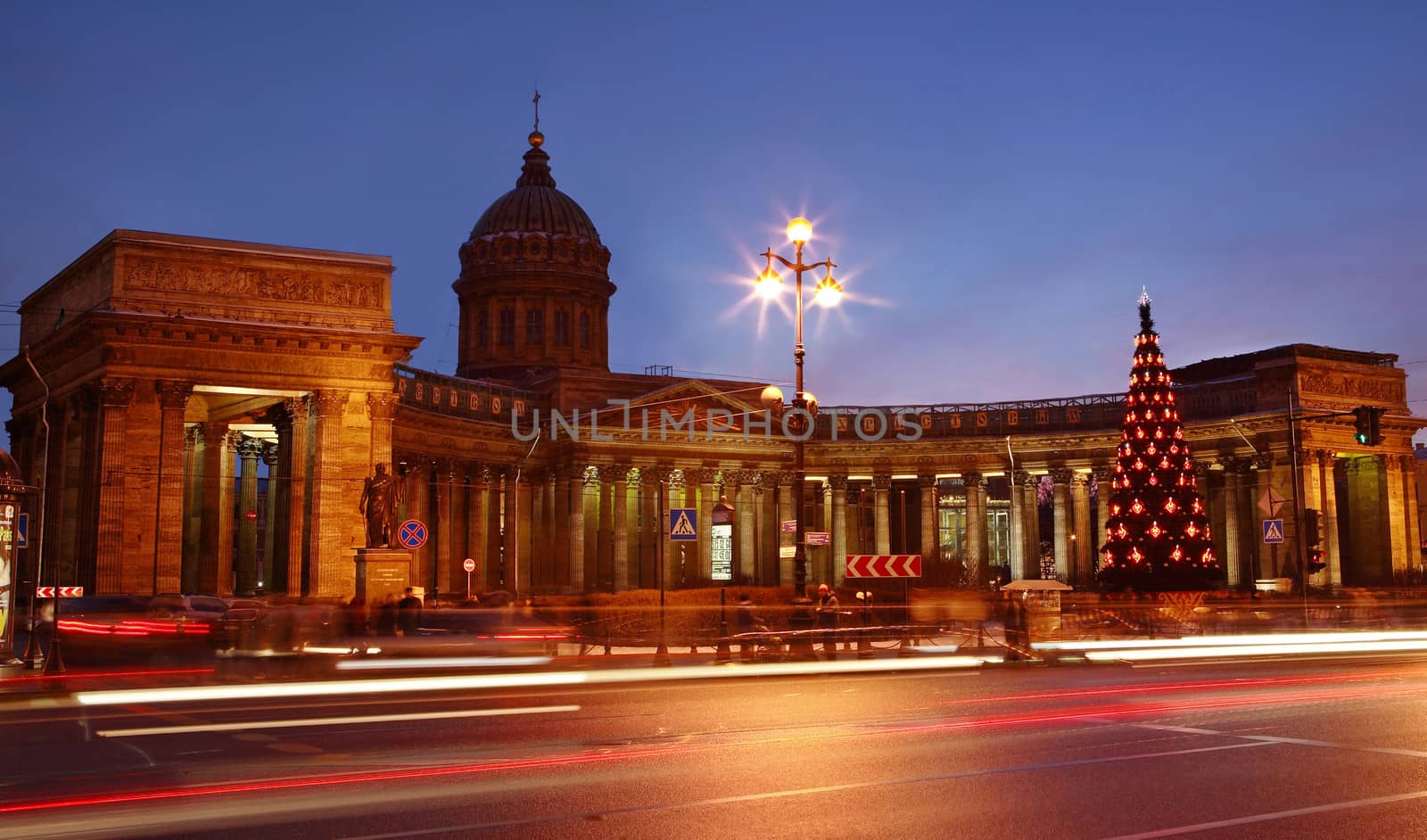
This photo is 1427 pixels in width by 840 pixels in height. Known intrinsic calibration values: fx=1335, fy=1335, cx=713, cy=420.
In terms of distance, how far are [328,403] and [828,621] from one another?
2454 centimetres

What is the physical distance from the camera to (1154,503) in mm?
55469

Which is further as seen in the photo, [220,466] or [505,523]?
[505,523]

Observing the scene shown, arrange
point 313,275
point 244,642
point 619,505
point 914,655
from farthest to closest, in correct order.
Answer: point 619,505 → point 313,275 → point 914,655 → point 244,642

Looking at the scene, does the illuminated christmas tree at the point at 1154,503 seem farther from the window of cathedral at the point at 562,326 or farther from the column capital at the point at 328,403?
the window of cathedral at the point at 562,326

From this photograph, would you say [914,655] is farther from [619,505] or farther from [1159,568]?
[619,505]

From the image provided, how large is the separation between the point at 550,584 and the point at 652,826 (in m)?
64.0

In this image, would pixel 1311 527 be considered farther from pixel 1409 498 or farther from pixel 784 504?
pixel 784 504

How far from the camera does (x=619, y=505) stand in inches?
3024

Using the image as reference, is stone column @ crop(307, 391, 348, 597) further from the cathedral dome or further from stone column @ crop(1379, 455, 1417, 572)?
stone column @ crop(1379, 455, 1417, 572)

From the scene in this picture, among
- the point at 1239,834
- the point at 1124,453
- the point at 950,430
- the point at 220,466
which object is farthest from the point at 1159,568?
the point at 1239,834

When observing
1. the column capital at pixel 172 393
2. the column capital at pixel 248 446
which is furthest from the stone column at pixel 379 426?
the column capital at pixel 248 446

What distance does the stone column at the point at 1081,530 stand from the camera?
248ft

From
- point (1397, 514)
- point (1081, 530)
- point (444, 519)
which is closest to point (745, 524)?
point (444, 519)

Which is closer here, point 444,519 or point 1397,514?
point 444,519
